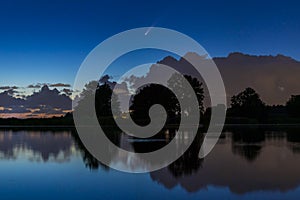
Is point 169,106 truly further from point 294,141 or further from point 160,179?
point 160,179

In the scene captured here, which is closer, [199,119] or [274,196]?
[274,196]

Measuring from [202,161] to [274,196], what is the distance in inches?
219

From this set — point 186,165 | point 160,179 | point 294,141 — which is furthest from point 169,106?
point 160,179

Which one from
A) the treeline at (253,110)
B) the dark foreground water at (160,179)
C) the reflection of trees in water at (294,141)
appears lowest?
the dark foreground water at (160,179)

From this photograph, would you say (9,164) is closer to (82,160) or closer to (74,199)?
(82,160)

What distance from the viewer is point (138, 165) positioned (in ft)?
40.1

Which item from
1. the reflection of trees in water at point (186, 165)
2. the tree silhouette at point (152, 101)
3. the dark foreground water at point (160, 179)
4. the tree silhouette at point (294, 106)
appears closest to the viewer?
the dark foreground water at point (160, 179)

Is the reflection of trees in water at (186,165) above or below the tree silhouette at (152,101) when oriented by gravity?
below

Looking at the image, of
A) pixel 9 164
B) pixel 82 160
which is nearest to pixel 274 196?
pixel 82 160

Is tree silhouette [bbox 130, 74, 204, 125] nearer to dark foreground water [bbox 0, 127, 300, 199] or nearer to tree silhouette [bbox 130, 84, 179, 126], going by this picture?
tree silhouette [bbox 130, 84, 179, 126]

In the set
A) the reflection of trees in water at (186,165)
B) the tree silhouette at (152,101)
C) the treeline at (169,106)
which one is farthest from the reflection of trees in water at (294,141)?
the tree silhouette at (152,101)

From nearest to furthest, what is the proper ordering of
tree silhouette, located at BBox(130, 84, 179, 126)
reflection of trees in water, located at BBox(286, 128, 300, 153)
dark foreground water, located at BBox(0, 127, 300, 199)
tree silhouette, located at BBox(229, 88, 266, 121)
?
dark foreground water, located at BBox(0, 127, 300, 199) → reflection of trees in water, located at BBox(286, 128, 300, 153) → tree silhouette, located at BBox(130, 84, 179, 126) → tree silhouette, located at BBox(229, 88, 266, 121)

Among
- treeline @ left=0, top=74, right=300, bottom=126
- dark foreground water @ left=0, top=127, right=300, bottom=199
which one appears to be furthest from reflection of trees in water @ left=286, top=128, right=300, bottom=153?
treeline @ left=0, top=74, right=300, bottom=126

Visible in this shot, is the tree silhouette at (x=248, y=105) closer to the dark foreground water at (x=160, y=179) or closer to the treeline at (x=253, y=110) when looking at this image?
the treeline at (x=253, y=110)
